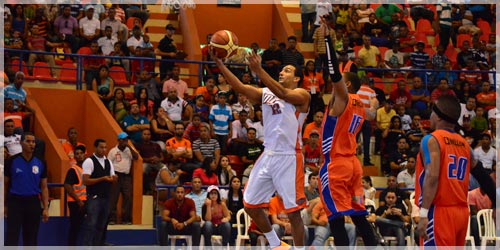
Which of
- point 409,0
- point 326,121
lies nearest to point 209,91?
point 409,0

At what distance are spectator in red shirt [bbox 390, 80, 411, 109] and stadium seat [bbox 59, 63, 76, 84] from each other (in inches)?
289

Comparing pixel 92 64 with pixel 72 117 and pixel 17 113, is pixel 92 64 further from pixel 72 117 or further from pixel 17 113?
pixel 17 113

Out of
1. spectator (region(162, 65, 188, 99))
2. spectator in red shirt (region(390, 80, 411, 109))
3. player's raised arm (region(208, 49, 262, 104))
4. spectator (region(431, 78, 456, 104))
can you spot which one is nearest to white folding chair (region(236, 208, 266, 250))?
spectator (region(162, 65, 188, 99))

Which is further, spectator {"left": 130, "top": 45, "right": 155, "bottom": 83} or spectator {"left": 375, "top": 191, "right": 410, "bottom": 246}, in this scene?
spectator {"left": 130, "top": 45, "right": 155, "bottom": 83}

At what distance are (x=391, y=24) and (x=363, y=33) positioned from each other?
3.14ft

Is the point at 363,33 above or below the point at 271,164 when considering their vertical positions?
above

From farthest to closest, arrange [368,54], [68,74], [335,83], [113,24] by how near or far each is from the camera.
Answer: [368,54]
[113,24]
[68,74]
[335,83]

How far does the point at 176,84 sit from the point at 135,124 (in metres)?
2.26

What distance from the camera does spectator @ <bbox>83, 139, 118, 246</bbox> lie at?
17734 mm

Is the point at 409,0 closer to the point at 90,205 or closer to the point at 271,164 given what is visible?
the point at 90,205

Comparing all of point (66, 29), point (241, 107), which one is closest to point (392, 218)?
point (241, 107)

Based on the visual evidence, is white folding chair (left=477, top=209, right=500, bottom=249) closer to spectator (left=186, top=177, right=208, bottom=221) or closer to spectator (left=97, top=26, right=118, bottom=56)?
spectator (left=186, top=177, right=208, bottom=221)

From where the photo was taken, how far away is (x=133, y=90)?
944 inches

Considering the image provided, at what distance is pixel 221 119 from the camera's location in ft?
73.7
